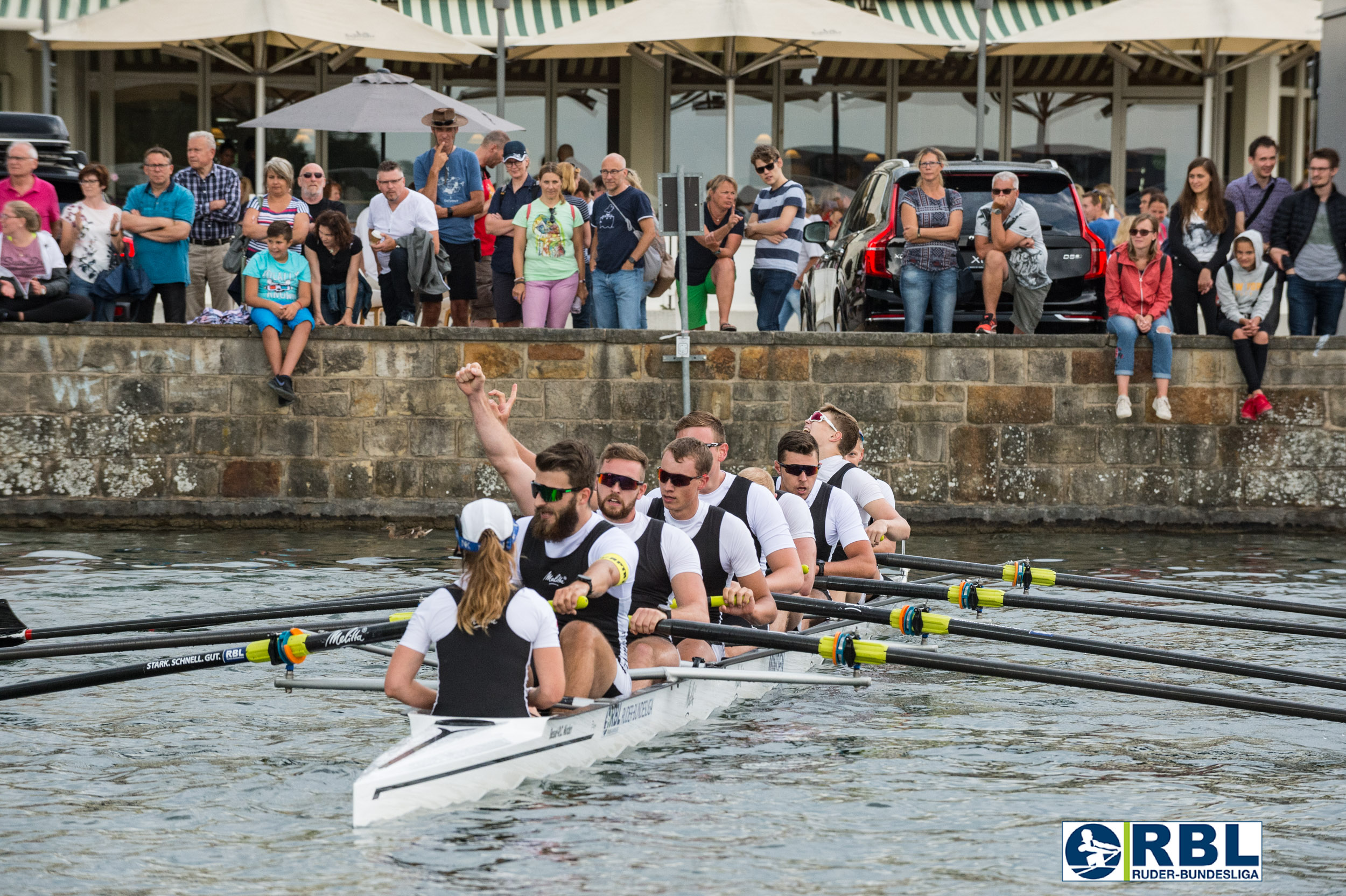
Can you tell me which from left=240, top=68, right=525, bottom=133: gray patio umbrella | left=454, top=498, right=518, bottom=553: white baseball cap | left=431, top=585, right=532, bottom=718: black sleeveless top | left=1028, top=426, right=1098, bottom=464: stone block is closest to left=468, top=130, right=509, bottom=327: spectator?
left=240, top=68, right=525, bottom=133: gray patio umbrella

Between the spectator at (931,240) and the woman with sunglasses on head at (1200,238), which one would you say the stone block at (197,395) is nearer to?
the spectator at (931,240)

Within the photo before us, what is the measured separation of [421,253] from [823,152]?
11145 mm

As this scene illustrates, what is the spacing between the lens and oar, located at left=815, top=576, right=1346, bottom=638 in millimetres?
9125

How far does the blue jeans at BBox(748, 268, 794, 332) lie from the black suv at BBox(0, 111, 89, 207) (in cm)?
587

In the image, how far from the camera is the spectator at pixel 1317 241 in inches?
558

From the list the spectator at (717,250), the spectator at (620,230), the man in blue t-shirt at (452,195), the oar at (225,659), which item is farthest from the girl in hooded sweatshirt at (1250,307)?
the oar at (225,659)

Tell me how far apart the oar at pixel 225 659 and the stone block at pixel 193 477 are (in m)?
7.41

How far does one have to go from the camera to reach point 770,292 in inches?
582

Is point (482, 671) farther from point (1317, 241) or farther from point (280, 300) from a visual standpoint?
point (1317, 241)

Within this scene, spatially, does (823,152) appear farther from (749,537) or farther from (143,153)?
(749,537)

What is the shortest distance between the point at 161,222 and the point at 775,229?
16.3 feet

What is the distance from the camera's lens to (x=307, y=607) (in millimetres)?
9039

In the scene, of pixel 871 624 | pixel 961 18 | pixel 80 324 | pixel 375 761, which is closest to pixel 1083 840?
pixel 375 761

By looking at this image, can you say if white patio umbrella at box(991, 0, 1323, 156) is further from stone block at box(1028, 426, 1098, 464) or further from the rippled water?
the rippled water
